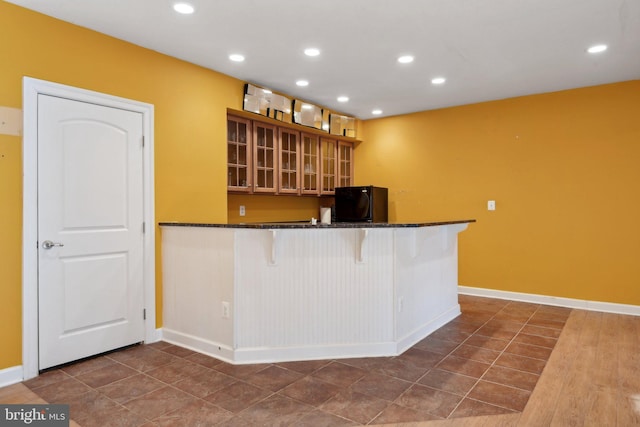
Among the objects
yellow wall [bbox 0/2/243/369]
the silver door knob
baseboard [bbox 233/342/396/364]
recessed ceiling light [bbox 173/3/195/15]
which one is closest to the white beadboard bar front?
baseboard [bbox 233/342/396/364]

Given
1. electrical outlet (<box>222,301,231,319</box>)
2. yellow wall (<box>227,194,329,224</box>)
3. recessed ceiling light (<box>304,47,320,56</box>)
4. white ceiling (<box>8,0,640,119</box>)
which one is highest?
recessed ceiling light (<box>304,47,320,56</box>)

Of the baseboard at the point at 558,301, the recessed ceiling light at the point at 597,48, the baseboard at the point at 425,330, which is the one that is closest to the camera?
the baseboard at the point at 425,330

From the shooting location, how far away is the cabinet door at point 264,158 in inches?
182

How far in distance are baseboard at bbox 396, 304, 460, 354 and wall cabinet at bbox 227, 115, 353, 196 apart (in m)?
2.40

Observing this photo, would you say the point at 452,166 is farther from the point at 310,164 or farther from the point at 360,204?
the point at 310,164

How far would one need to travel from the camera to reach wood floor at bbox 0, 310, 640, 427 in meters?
2.12

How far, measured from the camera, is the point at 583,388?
2.50 meters

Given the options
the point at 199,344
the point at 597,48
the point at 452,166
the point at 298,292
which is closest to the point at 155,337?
the point at 199,344

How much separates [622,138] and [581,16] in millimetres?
2114

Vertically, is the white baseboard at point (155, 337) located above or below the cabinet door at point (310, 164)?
below

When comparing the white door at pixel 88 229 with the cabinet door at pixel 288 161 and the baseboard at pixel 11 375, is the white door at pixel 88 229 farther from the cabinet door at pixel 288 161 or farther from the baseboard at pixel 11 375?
the cabinet door at pixel 288 161

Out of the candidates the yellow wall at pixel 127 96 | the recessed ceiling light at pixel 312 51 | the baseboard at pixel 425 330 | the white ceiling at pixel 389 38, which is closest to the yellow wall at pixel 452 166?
the yellow wall at pixel 127 96

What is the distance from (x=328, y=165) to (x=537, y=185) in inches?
109

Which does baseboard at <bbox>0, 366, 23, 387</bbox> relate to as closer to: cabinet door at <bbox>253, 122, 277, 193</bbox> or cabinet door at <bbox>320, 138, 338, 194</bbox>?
cabinet door at <bbox>253, 122, 277, 193</bbox>
